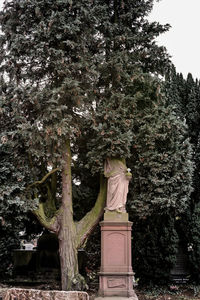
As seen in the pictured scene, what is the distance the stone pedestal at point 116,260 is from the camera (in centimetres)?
1030

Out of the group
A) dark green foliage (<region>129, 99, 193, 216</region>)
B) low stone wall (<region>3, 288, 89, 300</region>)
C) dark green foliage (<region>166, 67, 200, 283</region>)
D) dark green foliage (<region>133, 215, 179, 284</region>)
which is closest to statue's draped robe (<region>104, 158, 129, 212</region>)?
dark green foliage (<region>129, 99, 193, 216</region>)

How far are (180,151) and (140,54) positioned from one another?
3.50 metres

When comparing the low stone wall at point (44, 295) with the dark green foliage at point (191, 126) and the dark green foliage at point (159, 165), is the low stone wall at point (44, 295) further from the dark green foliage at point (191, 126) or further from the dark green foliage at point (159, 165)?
the dark green foliage at point (191, 126)

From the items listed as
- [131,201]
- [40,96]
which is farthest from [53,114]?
[131,201]

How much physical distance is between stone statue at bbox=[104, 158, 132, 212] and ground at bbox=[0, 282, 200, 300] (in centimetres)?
303

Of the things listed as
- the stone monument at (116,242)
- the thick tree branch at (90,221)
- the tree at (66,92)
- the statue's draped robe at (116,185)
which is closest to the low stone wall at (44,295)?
the stone monument at (116,242)

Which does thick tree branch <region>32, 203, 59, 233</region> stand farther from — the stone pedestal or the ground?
the ground

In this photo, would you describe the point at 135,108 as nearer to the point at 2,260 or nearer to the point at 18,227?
the point at 18,227

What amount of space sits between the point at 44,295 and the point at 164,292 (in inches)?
320

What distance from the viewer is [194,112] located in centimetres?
1467

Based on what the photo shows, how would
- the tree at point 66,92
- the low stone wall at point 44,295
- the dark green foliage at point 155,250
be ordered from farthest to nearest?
1. the dark green foliage at point 155,250
2. the tree at point 66,92
3. the low stone wall at point 44,295

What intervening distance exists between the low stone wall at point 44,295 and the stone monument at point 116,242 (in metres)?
5.18

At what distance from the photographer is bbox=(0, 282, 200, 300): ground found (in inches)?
466

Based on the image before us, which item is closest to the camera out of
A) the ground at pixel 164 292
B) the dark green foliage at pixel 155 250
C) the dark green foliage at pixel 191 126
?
the ground at pixel 164 292
